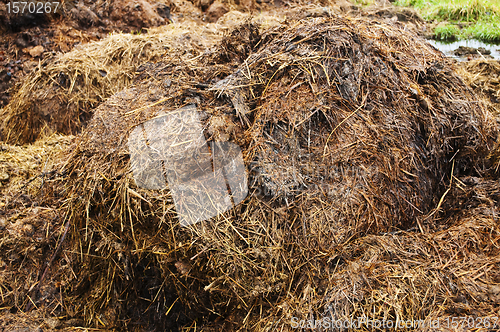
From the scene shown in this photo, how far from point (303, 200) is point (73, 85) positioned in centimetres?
312

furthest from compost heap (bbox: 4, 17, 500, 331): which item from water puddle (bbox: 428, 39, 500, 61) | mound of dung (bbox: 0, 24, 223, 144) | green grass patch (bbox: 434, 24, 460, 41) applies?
green grass patch (bbox: 434, 24, 460, 41)

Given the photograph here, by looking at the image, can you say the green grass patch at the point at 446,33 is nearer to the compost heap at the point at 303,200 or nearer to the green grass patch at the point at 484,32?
the green grass patch at the point at 484,32

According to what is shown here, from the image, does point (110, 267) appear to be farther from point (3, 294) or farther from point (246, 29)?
point (246, 29)

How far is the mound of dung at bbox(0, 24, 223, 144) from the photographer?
3.83 meters

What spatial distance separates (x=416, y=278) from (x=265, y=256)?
2.88 ft

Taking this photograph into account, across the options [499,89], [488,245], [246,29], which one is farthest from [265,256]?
[499,89]

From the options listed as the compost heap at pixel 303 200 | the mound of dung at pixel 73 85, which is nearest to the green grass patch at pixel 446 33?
the compost heap at pixel 303 200

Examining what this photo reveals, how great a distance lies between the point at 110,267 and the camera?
7.16 feet

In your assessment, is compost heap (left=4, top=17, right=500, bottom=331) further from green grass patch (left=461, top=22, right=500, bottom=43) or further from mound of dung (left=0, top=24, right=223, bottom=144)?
green grass patch (left=461, top=22, right=500, bottom=43)

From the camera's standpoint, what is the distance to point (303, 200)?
6.86ft

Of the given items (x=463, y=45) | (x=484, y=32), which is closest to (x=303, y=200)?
(x=463, y=45)

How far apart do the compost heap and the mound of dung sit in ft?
4.54

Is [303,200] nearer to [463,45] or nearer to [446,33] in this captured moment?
[463,45]

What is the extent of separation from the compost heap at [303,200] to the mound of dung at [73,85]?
1.38 m
